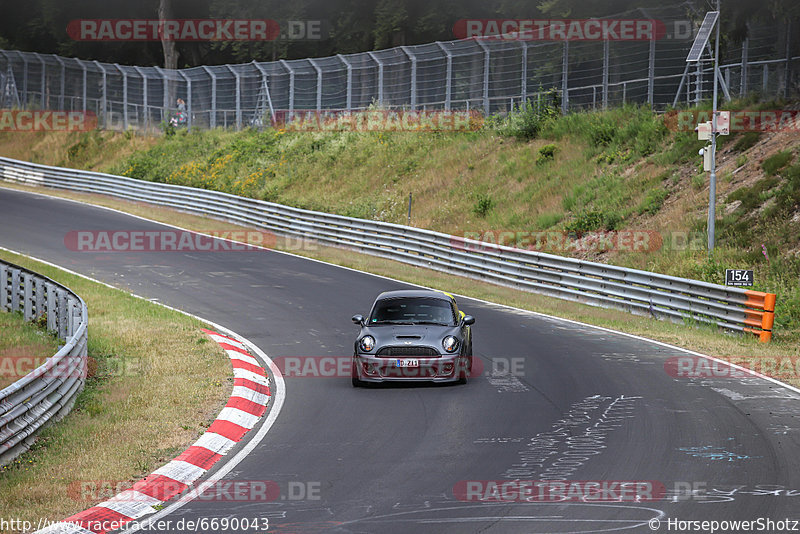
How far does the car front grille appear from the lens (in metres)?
13.2

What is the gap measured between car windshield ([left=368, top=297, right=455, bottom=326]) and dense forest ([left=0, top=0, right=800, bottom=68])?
91.9 ft

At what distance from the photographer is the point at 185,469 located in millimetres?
9305

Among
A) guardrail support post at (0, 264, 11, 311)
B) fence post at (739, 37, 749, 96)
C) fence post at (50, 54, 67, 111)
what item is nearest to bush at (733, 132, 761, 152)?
fence post at (739, 37, 749, 96)

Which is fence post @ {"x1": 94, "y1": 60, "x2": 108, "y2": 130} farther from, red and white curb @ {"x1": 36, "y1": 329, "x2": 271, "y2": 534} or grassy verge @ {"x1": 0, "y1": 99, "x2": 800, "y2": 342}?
red and white curb @ {"x1": 36, "y1": 329, "x2": 271, "y2": 534}

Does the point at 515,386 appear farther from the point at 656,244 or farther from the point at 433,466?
the point at 656,244

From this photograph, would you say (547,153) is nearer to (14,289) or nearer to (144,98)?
(14,289)

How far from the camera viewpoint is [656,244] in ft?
85.6

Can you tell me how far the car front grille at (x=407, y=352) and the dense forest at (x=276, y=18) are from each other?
1156 inches

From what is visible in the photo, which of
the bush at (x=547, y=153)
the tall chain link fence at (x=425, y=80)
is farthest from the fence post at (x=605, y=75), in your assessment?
the bush at (x=547, y=153)

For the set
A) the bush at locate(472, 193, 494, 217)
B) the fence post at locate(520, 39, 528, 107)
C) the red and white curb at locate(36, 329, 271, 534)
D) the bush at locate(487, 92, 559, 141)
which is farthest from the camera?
the fence post at locate(520, 39, 528, 107)

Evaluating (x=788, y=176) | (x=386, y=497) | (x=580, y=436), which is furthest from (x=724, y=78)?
(x=386, y=497)

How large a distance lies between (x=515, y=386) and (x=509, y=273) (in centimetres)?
1296

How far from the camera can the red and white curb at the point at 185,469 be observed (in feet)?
25.3

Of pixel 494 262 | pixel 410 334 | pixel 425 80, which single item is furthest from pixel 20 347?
pixel 425 80
